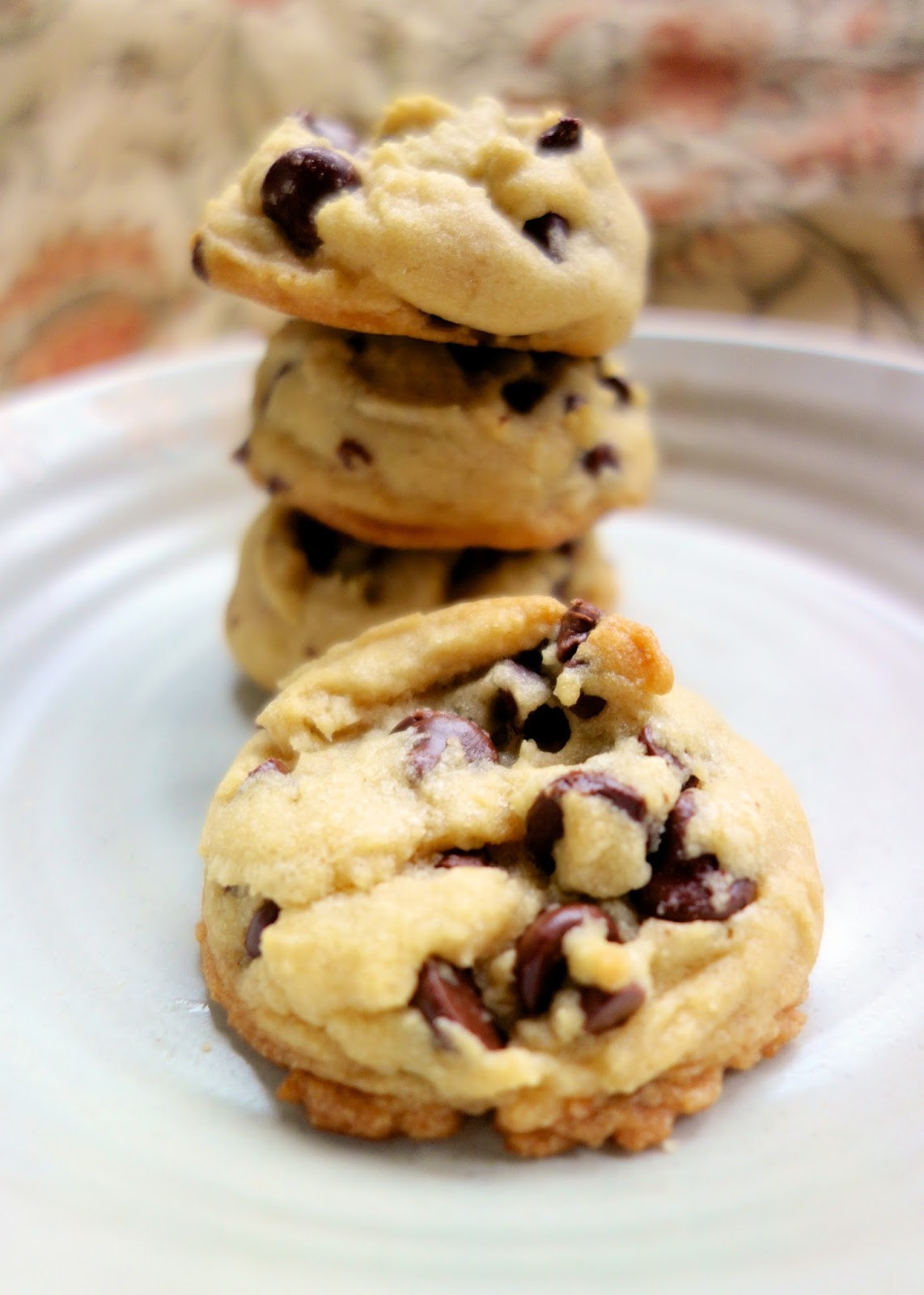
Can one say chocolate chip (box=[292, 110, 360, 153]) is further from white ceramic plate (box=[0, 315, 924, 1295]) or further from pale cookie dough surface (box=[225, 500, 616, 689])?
white ceramic plate (box=[0, 315, 924, 1295])

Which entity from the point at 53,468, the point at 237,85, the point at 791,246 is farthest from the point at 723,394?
the point at 237,85

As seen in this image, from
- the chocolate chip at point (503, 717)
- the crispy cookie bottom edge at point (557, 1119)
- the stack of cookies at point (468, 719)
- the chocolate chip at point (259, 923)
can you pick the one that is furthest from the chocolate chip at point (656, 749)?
the chocolate chip at point (259, 923)

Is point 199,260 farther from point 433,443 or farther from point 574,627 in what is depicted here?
point 574,627

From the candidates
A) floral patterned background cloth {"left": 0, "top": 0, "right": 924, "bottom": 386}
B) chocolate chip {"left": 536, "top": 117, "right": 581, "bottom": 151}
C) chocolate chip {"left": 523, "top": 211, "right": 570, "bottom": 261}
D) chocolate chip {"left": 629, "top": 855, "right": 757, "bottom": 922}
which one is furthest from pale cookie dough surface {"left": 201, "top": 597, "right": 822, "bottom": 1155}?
floral patterned background cloth {"left": 0, "top": 0, "right": 924, "bottom": 386}

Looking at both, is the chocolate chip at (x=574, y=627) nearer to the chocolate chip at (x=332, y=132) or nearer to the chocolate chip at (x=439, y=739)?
the chocolate chip at (x=439, y=739)

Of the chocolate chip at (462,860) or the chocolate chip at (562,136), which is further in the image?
the chocolate chip at (562,136)

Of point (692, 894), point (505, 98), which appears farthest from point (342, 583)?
point (505, 98)

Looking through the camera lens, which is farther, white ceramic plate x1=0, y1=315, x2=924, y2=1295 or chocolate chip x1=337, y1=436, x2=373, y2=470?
chocolate chip x1=337, y1=436, x2=373, y2=470
